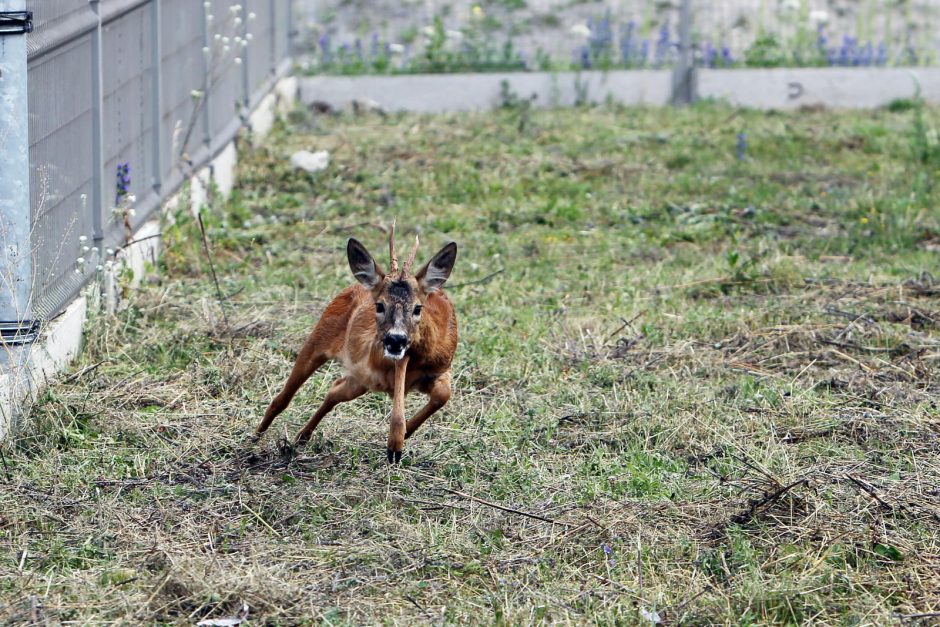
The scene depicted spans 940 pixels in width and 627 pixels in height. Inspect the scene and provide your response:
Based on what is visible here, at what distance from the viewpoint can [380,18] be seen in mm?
18391

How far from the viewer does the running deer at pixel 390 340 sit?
5.43 meters

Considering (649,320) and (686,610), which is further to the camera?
(649,320)

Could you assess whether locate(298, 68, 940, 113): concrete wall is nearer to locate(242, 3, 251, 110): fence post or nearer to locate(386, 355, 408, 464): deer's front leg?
locate(242, 3, 251, 110): fence post

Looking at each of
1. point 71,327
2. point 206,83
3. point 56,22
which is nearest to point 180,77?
point 206,83

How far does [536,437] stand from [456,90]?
426 inches

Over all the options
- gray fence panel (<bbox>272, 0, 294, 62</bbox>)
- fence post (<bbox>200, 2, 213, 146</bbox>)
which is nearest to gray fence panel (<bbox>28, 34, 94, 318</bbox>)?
fence post (<bbox>200, 2, 213, 146</bbox>)

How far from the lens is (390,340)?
17.2ft

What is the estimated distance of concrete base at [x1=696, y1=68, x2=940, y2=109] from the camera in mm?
16734

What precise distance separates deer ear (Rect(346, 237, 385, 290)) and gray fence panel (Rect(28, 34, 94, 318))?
4.84 ft

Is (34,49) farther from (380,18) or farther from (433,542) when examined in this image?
(380,18)

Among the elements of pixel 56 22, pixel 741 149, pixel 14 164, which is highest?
pixel 56 22

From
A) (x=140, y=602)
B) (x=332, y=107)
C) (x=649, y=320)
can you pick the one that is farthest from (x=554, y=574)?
(x=332, y=107)

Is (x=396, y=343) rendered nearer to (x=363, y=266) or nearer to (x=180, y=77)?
(x=363, y=266)

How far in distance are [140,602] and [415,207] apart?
6.85 metres
